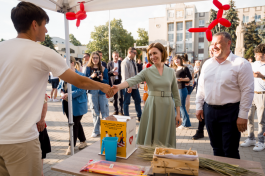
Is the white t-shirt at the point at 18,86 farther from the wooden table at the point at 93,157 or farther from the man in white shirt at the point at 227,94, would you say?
the man in white shirt at the point at 227,94

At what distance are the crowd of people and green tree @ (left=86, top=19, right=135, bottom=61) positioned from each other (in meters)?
38.0

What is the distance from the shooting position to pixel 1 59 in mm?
1414

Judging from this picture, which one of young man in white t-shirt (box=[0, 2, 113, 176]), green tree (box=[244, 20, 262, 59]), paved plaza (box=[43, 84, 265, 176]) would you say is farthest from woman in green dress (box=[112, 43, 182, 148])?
green tree (box=[244, 20, 262, 59])

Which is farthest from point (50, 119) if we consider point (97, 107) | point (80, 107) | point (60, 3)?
point (60, 3)

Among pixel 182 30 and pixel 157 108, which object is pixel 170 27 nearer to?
pixel 182 30

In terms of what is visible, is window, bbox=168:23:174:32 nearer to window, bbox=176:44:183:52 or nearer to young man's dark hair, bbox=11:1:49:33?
window, bbox=176:44:183:52

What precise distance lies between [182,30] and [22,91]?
55320 mm

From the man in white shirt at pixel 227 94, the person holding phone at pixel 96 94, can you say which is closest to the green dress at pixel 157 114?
the man in white shirt at pixel 227 94

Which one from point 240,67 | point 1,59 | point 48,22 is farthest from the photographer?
point 240,67

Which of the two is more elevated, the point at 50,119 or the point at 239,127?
the point at 239,127

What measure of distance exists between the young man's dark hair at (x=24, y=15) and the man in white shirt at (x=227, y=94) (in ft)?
6.90

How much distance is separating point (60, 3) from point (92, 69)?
2.25m

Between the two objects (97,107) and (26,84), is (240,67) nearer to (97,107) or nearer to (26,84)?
(26,84)

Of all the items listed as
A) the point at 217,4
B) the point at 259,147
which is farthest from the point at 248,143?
the point at 217,4
